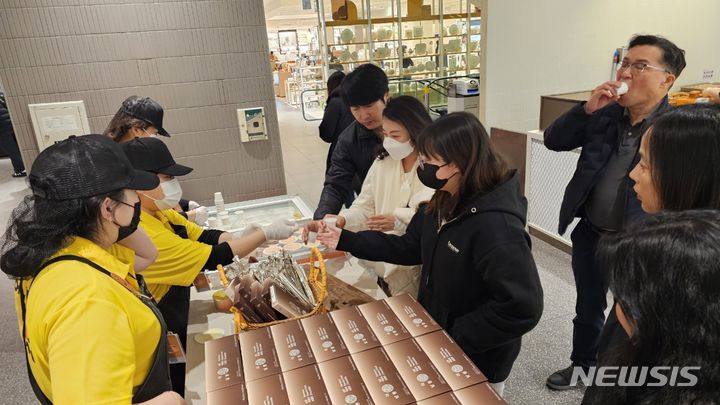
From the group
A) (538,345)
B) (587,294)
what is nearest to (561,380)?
(538,345)

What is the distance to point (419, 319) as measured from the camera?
129 centimetres

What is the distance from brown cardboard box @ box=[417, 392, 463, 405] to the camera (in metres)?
0.99

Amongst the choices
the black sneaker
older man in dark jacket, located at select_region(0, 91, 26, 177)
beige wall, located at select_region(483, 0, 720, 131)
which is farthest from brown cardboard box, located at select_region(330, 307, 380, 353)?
older man in dark jacket, located at select_region(0, 91, 26, 177)

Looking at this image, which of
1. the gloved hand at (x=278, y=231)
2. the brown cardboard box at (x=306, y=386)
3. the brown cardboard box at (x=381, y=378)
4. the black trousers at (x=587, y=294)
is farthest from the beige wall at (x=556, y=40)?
the brown cardboard box at (x=306, y=386)

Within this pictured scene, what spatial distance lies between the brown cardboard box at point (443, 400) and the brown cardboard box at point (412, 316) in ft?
0.76

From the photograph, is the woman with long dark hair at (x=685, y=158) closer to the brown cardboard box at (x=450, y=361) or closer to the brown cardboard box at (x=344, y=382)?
the brown cardboard box at (x=450, y=361)

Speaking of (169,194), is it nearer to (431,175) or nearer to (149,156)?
(149,156)

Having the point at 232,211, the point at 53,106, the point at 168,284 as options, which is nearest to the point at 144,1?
the point at 53,106

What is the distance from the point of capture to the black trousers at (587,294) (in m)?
2.15

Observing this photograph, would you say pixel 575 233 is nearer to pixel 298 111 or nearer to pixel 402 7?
pixel 402 7

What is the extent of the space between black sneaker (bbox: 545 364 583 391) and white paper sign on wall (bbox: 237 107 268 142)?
97.7 inches

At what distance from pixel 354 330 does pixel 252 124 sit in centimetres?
236

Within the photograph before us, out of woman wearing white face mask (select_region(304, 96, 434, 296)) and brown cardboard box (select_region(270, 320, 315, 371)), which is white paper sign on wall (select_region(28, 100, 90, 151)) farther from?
brown cardboard box (select_region(270, 320, 315, 371))

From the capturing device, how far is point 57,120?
288cm
